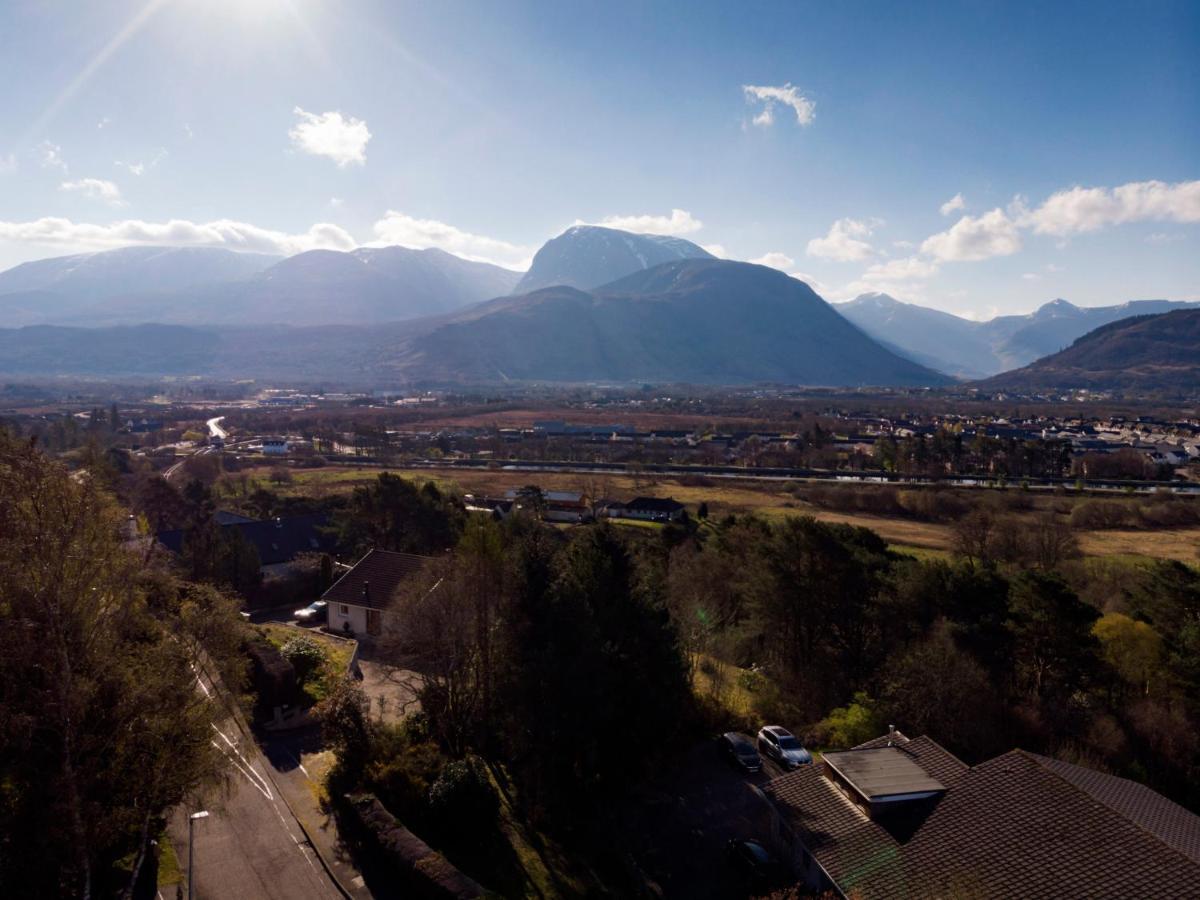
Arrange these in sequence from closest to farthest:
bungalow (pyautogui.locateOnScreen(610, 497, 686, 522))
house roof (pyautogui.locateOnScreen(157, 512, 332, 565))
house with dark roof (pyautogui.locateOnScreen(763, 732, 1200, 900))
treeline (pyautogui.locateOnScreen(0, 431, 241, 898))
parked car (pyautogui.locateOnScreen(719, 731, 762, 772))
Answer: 1. treeline (pyautogui.locateOnScreen(0, 431, 241, 898))
2. house with dark roof (pyautogui.locateOnScreen(763, 732, 1200, 900))
3. parked car (pyautogui.locateOnScreen(719, 731, 762, 772))
4. house roof (pyautogui.locateOnScreen(157, 512, 332, 565))
5. bungalow (pyautogui.locateOnScreen(610, 497, 686, 522))

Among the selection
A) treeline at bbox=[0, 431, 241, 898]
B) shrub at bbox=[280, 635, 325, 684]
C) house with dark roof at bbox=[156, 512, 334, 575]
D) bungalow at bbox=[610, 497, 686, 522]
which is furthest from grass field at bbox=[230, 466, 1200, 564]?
treeline at bbox=[0, 431, 241, 898]

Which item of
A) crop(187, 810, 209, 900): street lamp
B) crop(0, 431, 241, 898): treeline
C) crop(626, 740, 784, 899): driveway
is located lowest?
crop(626, 740, 784, 899): driveway

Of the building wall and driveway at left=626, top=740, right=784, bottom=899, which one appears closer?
driveway at left=626, top=740, right=784, bottom=899

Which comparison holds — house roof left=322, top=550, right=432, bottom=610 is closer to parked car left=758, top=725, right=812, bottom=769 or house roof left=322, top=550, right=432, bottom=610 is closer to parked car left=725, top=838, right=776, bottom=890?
parked car left=758, top=725, right=812, bottom=769

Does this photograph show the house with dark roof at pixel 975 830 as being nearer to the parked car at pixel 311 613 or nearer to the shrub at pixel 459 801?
the shrub at pixel 459 801

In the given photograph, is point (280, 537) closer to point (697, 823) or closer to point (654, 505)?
point (697, 823)

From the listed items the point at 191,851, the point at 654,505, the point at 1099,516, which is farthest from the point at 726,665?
the point at 1099,516

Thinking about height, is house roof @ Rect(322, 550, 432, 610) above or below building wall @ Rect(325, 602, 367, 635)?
above

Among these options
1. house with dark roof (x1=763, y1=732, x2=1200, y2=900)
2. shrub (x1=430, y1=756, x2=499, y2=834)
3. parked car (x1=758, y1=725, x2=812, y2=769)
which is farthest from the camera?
parked car (x1=758, y1=725, x2=812, y2=769)
